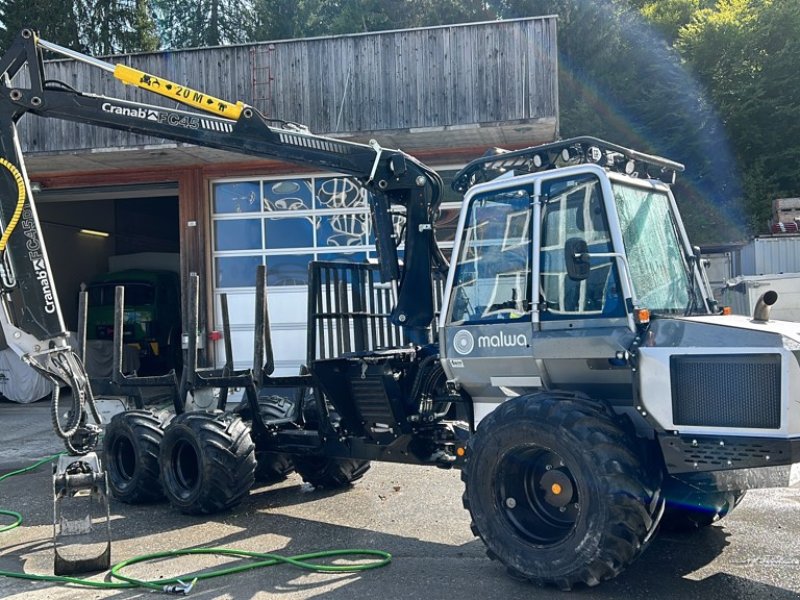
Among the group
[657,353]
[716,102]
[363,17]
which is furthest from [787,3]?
[657,353]

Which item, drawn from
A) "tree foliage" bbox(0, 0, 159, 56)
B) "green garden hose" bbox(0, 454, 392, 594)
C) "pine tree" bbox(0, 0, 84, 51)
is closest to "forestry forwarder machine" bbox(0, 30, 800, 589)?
"green garden hose" bbox(0, 454, 392, 594)

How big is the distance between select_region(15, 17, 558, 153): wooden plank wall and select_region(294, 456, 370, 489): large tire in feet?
21.0

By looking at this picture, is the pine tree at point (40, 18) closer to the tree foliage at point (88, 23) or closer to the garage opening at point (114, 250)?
the tree foliage at point (88, 23)

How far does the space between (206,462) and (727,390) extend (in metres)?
4.61

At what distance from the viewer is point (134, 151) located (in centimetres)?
1412

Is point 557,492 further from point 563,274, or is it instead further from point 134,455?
point 134,455

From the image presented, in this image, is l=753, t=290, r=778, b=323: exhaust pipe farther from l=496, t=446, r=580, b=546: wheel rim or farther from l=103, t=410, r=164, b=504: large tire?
l=103, t=410, r=164, b=504: large tire

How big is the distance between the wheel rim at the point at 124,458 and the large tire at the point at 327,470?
5.67 ft

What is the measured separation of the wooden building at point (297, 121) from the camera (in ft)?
42.3

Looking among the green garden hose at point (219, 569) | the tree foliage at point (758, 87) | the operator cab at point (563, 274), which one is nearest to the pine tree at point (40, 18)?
the tree foliage at point (758, 87)

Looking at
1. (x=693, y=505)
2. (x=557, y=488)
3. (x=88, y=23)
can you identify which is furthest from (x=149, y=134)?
(x=88, y=23)

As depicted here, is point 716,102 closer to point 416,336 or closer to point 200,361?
point 200,361

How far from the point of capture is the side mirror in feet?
17.1

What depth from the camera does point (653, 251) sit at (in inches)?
232
